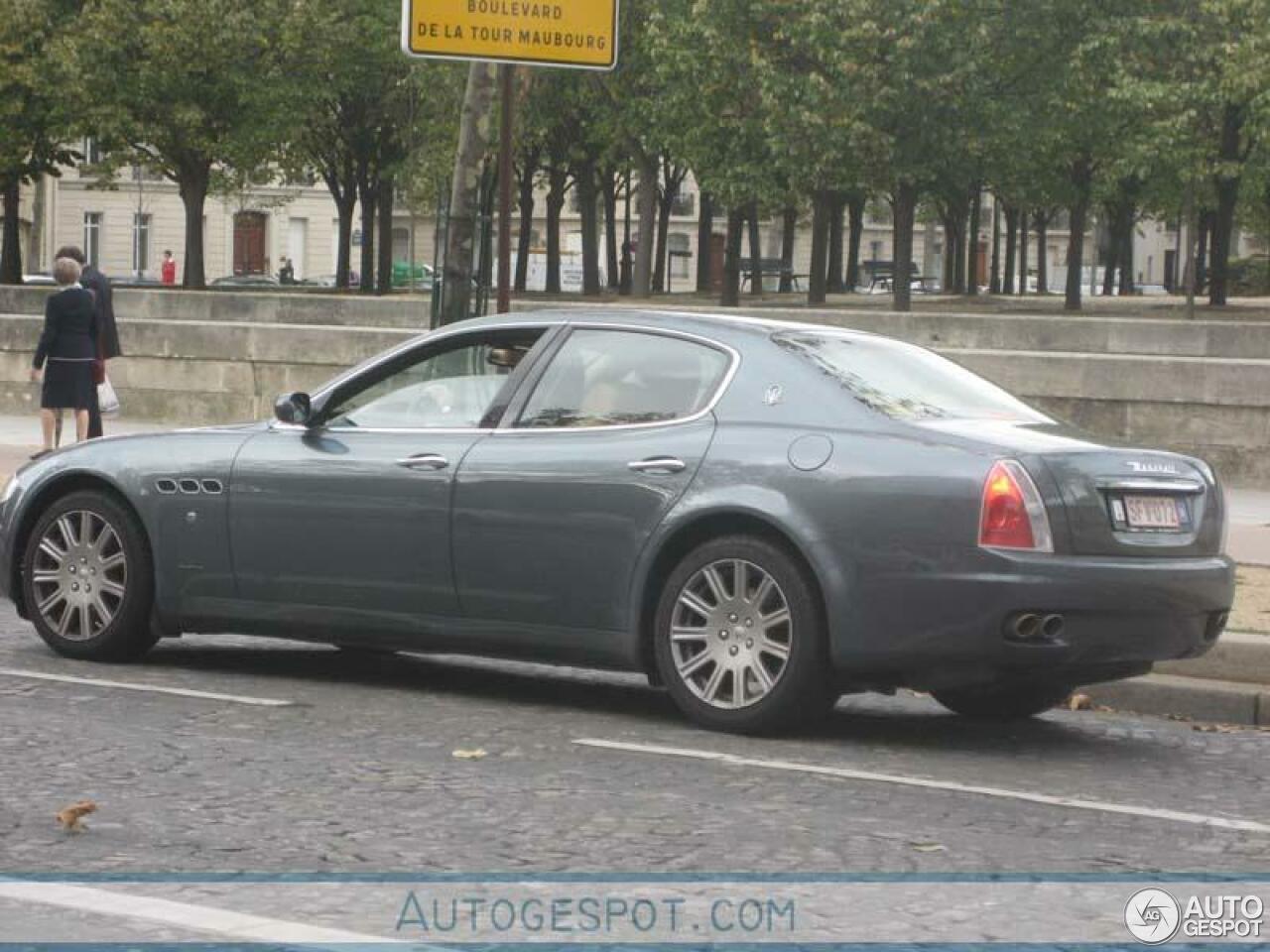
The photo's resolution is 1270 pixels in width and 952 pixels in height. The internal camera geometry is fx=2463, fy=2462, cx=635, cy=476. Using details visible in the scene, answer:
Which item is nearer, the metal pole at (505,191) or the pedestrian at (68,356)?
the metal pole at (505,191)

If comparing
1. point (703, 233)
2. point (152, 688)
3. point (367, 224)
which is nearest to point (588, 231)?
point (367, 224)

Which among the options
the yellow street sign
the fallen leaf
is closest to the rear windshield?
the fallen leaf

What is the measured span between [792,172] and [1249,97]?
899 centimetres

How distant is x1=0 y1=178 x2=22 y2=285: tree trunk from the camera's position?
188 feet

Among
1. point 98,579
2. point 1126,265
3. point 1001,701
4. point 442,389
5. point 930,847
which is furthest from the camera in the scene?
point 1126,265

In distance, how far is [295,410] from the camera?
915 centimetres

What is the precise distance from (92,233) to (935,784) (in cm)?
8784

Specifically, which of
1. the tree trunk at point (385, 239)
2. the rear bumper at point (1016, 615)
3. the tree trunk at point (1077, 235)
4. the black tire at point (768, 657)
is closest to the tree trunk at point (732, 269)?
the tree trunk at point (1077, 235)

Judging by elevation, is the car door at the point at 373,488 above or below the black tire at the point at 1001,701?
above

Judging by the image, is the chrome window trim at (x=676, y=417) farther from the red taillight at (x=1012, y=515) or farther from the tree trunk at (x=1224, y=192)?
the tree trunk at (x=1224, y=192)

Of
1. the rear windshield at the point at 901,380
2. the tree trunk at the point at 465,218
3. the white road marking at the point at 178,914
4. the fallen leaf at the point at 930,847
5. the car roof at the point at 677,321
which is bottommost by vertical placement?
the fallen leaf at the point at 930,847

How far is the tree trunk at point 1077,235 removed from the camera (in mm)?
50094

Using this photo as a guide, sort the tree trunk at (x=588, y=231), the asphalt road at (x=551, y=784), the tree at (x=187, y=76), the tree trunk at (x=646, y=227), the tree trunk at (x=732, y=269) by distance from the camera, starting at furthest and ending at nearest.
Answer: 1. the tree trunk at (x=588, y=231)
2. the tree trunk at (x=646, y=227)
3. the tree at (x=187, y=76)
4. the tree trunk at (x=732, y=269)
5. the asphalt road at (x=551, y=784)

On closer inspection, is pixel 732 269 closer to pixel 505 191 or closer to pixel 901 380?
pixel 505 191
